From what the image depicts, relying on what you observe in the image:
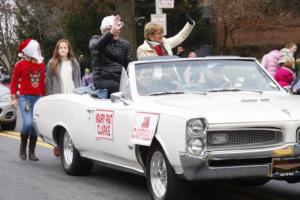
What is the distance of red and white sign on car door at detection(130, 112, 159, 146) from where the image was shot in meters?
7.03

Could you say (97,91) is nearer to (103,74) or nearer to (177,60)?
(103,74)

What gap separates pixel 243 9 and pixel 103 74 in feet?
93.3

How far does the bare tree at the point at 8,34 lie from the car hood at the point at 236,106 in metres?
36.4

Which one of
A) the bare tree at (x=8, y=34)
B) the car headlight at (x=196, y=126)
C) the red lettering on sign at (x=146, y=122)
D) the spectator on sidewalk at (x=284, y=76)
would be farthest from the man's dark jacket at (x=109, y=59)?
the bare tree at (x=8, y=34)

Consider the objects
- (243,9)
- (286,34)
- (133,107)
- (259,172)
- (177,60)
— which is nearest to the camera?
(259,172)

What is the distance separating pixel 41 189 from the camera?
8.56 metres

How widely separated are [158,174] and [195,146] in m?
0.80

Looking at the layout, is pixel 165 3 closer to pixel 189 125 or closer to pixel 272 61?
pixel 272 61

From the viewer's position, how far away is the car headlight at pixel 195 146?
254 inches

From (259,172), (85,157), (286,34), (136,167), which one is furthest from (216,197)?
(286,34)

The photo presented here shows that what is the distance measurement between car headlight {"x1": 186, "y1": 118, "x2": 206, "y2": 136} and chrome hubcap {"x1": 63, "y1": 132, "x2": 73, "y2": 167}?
11.0 ft

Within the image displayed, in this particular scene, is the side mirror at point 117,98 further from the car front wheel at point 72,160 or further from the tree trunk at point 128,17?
the tree trunk at point 128,17

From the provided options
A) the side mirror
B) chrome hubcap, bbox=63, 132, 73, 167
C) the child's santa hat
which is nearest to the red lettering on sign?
the side mirror

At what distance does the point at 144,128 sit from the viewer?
718 cm
